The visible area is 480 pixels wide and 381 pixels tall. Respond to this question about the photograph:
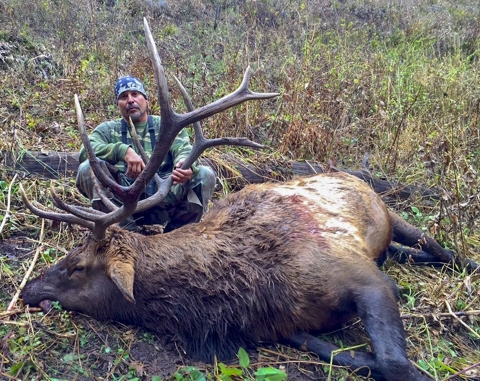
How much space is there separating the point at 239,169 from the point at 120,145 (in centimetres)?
171

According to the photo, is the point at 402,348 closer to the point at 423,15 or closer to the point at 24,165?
the point at 24,165

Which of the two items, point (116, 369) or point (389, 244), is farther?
point (389, 244)

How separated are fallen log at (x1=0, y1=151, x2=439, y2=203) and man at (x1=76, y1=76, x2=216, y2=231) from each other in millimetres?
914

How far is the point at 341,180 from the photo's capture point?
436 cm

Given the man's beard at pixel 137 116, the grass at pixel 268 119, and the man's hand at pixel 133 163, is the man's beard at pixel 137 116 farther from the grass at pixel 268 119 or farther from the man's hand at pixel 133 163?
the grass at pixel 268 119

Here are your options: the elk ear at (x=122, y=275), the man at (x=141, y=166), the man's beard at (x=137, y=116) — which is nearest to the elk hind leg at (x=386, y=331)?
the elk ear at (x=122, y=275)

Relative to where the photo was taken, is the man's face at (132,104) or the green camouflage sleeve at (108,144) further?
the man's face at (132,104)

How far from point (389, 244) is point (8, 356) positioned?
3036mm

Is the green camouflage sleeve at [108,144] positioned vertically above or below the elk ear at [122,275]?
above

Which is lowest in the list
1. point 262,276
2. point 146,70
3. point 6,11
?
point 262,276

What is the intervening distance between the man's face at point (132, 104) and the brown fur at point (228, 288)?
1.37 meters

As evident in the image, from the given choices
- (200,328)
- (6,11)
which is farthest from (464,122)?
(6,11)

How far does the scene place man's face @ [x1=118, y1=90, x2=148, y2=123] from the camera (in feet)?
14.3

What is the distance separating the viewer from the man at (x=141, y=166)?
3994 millimetres
